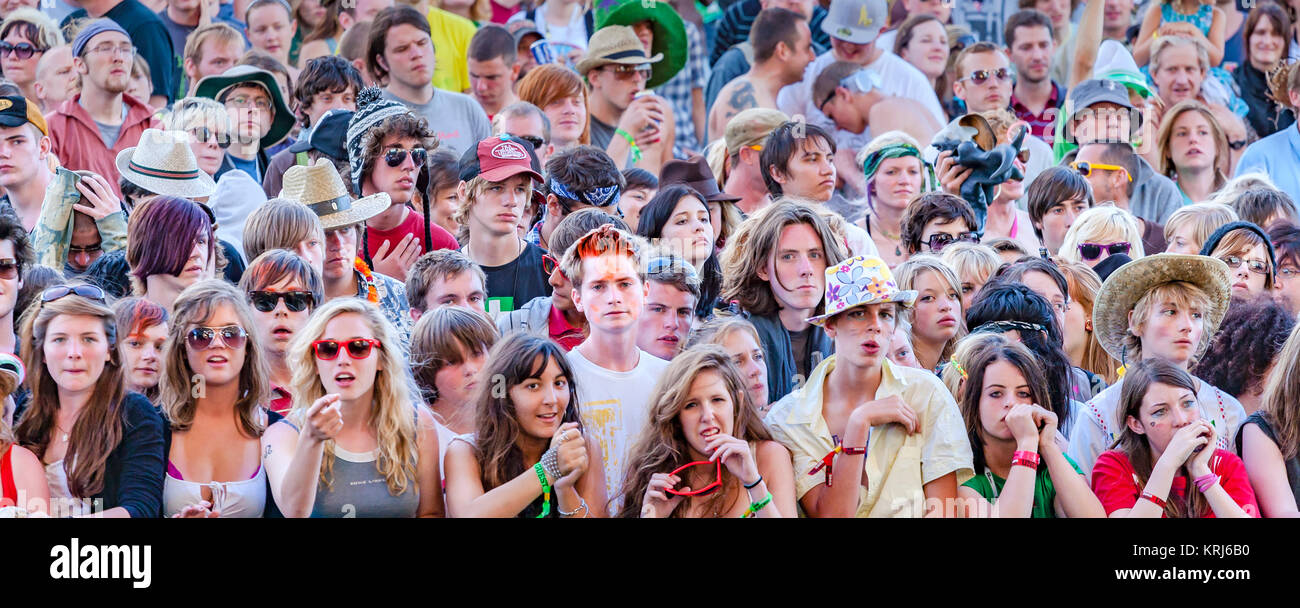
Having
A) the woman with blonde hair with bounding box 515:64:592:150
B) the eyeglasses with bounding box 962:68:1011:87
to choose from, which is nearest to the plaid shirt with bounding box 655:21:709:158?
the woman with blonde hair with bounding box 515:64:592:150

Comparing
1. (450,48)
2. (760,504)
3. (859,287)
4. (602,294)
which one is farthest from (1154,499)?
(450,48)

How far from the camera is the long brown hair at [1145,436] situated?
17.0ft

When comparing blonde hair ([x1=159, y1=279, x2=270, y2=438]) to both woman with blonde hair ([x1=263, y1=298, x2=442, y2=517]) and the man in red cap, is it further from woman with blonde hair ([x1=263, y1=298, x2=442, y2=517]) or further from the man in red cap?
the man in red cap

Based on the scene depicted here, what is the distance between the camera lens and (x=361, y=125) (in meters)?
6.75

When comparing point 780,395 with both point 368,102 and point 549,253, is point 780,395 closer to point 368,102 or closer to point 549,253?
point 549,253

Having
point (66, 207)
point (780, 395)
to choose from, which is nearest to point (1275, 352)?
point (780, 395)

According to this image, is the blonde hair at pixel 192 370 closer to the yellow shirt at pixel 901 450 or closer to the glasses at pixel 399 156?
the glasses at pixel 399 156

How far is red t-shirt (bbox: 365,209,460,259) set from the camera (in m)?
6.66

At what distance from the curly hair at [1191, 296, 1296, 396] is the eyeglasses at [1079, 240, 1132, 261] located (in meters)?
1.11

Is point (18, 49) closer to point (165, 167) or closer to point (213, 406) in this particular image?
point (165, 167)

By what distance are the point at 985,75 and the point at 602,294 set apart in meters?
4.21
